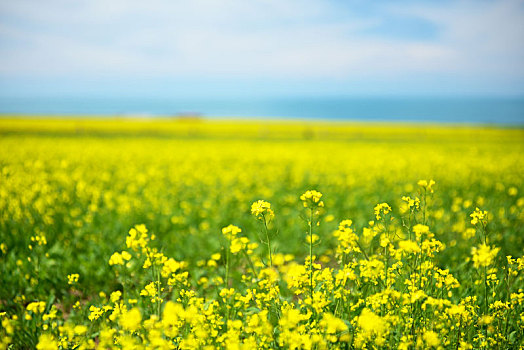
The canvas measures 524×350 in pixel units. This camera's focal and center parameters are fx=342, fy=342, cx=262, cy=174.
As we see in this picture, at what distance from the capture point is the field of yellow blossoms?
2596 millimetres

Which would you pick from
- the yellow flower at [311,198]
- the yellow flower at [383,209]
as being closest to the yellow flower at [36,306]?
the yellow flower at [311,198]

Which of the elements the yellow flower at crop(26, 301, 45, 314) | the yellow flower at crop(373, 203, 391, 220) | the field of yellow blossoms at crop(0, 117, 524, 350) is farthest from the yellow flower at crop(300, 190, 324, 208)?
the yellow flower at crop(26, 301, 45, 314)

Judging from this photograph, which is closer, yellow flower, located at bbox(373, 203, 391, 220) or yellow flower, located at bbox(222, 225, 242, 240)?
yellow flower, located at bbox(222, 225, 242, 240)

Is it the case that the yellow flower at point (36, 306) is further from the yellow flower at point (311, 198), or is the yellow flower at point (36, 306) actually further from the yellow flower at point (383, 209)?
the yellow flower at point (383, 209)

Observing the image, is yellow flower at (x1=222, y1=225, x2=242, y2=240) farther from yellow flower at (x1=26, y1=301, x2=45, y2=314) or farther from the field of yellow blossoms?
yellow flower at (x1=26, y1=301, x2=45, y2=314)

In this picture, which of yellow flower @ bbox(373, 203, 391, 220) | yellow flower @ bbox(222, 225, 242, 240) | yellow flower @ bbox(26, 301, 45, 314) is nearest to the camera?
yellow flower @ bbox(26, 301, 45, 314)

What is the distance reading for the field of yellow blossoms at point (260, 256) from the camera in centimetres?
260

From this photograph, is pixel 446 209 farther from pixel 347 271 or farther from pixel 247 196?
pixel 347 271

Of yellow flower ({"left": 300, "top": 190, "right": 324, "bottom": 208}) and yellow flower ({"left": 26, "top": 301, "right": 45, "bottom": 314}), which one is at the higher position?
yellow flower ({"left": 300, "top": 190, "right": 324, "bottom": 208})

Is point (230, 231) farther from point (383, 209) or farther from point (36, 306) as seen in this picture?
point (36, 306)

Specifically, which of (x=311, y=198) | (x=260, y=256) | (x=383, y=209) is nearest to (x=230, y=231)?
(x=260, y=256)

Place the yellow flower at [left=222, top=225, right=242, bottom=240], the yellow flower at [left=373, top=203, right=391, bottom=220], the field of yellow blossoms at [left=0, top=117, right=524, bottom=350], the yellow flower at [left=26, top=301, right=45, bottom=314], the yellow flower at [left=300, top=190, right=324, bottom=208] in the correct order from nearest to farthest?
the yellow flower at [left=26, top=301, right=45, bottom=314] → the field of yellow blossoms at [left=0, top=117, right=524, bottom=350] → the yellow flower at [left=300, top=190, right=324, bottom=208] → the yellow flower at [left=222, top=225, right=242, bottom=240] → the yellow flower at [left=373, top=203, right=391, bottom=220]

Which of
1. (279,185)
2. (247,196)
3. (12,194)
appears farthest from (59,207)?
(279,185)

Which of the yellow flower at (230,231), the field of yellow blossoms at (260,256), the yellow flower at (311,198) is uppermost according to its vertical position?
the yellow flower at (311,198)
